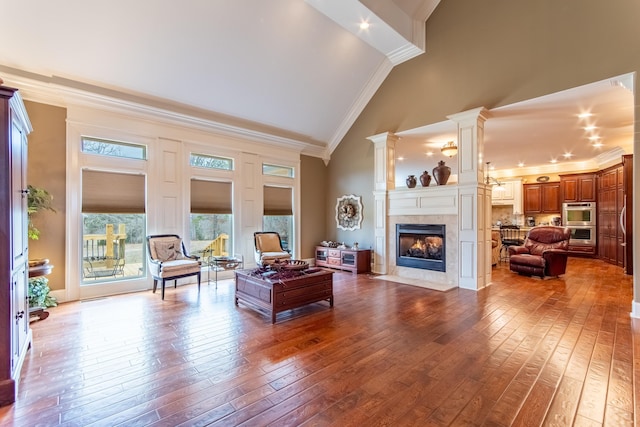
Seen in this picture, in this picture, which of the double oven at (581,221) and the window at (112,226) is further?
the double oven at (581,221)

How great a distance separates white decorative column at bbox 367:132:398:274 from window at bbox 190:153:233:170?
3211 millimetres

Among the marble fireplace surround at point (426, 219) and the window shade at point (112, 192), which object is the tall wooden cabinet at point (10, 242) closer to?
the window shade at point (112, 192)

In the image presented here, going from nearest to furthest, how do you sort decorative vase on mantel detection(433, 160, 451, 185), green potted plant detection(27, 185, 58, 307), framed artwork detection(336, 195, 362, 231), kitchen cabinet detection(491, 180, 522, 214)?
green potted plant detection(27, 185, 58, 307), decorative vase on mantel detection(433, 160, 451, 185), framed artwork detection(336, 195, 362, 231), kitchen cabinet detection(491, 180, 522, 214)

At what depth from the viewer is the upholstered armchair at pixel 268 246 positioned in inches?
231

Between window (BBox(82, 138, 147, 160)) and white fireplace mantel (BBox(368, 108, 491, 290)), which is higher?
window (BBox(82, 138, 147, 160))

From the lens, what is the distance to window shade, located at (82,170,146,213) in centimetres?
452

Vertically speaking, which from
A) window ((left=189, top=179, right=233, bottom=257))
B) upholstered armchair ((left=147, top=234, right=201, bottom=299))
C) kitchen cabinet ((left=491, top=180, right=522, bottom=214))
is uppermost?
kitchen cabinet ((left=491, top=180, right=522, bottom=214))

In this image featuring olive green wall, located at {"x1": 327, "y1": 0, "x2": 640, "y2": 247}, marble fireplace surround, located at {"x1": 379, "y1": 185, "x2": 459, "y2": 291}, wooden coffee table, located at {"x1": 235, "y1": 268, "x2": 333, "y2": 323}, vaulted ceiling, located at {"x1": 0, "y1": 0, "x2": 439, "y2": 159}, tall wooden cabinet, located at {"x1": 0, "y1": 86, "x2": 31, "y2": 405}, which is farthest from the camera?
marble fireplace surround, located at {"x1": 379, "y1": 185, "x2": 459, "y2": 291}

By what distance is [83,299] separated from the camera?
4391 millimetres

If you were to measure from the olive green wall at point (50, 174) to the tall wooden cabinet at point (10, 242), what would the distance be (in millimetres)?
2316

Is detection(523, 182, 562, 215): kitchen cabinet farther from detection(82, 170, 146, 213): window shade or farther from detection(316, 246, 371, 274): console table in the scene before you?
detection(82, 170, 146, 213): window shade

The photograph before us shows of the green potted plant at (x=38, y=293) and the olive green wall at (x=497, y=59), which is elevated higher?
the olive green wall at (x=497, y=59)

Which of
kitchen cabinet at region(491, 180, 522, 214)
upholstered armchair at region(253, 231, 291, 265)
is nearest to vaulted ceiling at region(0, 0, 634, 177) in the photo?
upholstered armchair at region(253, 231, 291, 265)

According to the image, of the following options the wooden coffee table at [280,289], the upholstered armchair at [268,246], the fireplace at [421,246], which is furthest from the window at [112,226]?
the fireplace at [421,246]
